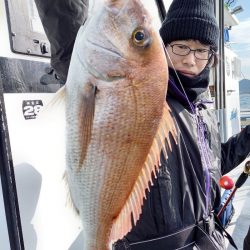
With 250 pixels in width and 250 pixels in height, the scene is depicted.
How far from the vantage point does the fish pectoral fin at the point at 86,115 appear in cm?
104

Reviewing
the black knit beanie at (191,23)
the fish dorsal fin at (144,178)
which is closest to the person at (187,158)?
the black knit beanie at (191,23)

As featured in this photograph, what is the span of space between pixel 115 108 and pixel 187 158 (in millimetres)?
642

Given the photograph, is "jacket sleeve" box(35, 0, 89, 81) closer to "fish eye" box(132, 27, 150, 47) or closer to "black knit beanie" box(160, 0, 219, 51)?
"fish eye" box(132, 27, 150, 47)

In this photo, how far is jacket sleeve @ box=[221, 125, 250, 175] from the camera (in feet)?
7.69

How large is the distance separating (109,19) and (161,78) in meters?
0.21

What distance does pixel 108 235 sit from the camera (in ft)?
3.92

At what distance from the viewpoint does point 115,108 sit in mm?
1053

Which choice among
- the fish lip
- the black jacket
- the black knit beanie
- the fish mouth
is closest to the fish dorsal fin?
the fish mouth

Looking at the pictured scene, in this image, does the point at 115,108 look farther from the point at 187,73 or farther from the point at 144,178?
the point at 187,73

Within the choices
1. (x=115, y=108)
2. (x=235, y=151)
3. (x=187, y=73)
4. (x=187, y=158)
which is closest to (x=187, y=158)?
(x=187, y=158)

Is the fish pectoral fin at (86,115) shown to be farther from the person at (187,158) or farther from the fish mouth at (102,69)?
the person at (187,158)

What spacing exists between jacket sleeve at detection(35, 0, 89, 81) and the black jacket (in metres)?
0.56

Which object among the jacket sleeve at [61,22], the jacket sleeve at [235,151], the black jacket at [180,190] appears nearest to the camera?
the jacket sleeve at [61,22]

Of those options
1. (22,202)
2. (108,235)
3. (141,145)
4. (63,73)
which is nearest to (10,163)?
(22,202)
